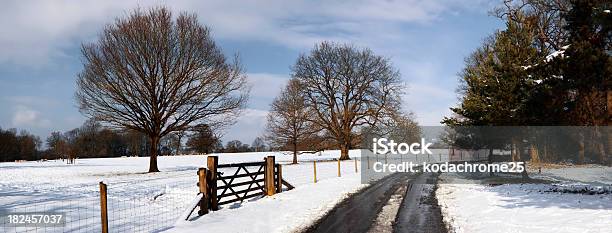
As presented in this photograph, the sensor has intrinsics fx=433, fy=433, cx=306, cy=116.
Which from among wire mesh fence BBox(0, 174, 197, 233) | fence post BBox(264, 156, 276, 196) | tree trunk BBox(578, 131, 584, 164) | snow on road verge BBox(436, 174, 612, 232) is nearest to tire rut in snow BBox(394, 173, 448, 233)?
snow on road verge BBox(436, 174, 612, 232)

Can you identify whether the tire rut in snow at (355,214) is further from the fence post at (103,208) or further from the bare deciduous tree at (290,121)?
the bare deciduous tree at (290,121)

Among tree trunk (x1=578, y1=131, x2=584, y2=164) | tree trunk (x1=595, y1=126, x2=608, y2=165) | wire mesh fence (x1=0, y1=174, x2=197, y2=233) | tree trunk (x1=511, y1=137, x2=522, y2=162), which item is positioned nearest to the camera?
wire mesh fence (x1=0, y1=174, x2=197, y2=233)

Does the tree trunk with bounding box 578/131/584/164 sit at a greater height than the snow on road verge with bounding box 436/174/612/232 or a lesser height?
greater

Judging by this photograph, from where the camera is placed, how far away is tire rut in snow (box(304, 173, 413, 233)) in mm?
8984

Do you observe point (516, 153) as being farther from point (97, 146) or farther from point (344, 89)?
point (97, 146)

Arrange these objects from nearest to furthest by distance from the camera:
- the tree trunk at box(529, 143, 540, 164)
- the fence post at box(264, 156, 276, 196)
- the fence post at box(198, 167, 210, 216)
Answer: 1. the fence post at box(198, 167, 210, 216)
2. the fence post at box(264, 156, 276, 196)
3. the tree trunk at box(529, 143, 540, 164)

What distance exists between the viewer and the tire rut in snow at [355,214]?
354 inches

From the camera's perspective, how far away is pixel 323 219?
33.1 feet

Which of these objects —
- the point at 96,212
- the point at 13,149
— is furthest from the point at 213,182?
the point at 13,149

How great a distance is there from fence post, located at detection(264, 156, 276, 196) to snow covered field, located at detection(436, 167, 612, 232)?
5.68 meters

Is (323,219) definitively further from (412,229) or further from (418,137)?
(418,137)

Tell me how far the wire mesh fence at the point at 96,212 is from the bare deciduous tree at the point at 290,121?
24.8 m

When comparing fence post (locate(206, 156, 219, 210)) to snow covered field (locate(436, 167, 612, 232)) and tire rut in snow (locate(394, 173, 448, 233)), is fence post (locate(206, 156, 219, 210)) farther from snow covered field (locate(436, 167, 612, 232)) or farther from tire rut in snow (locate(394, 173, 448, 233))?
snow covered field (locate(436, 167, 612, 232))

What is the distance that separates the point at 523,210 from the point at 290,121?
30.4 m
